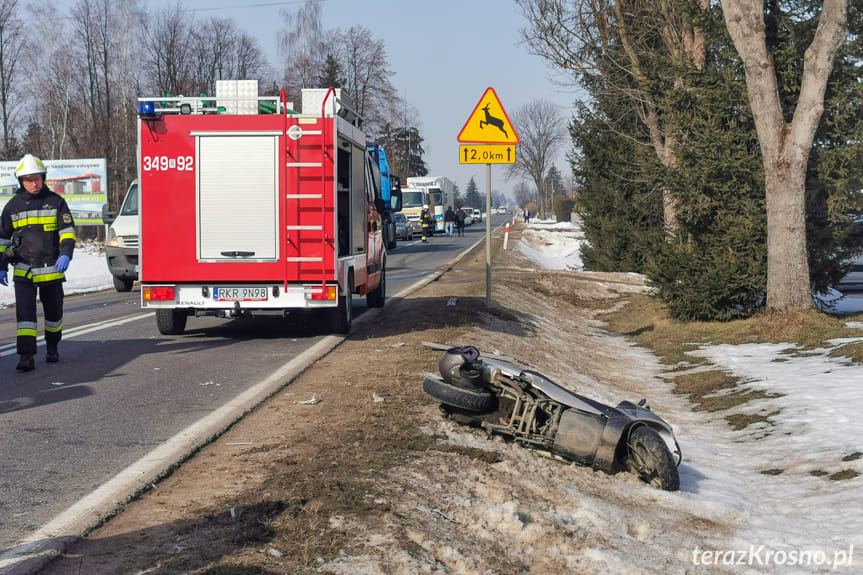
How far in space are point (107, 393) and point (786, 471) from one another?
19.0ft

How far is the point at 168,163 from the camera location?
10.5 metres

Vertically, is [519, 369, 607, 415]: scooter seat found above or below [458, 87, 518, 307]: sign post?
below

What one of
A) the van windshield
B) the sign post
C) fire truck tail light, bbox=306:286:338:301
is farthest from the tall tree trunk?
the van windshield

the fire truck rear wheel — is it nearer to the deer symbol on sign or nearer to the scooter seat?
the deer symbol on sign

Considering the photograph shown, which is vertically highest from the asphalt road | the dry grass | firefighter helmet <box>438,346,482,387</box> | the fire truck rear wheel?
firefighter helmet <box>438,346,482,387</box>

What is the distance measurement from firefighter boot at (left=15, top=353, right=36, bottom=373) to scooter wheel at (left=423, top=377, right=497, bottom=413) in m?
4.95

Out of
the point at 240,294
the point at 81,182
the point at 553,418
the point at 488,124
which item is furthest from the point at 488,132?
the point at 81,182

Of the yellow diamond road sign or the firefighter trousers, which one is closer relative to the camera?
the firefighter trousers

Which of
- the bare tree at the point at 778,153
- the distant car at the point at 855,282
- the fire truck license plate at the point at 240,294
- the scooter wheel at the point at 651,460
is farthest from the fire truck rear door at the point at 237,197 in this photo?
the distant car at the point at 855,282

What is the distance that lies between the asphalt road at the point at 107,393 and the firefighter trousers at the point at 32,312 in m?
0.29

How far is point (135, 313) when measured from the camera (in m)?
14.7

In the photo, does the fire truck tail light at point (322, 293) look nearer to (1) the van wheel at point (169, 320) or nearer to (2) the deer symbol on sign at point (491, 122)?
(1) the van wheel at point (169, 320)

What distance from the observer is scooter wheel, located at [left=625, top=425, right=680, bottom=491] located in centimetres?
566

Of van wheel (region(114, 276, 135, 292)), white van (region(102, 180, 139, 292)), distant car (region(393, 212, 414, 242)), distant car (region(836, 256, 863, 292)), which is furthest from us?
distant car (region(393, 212, 414, 242))
